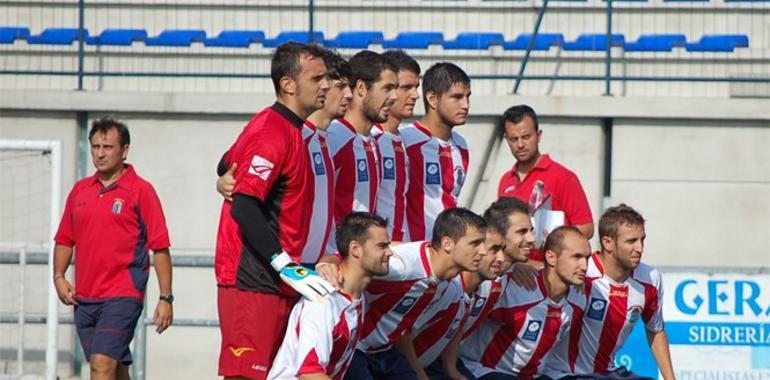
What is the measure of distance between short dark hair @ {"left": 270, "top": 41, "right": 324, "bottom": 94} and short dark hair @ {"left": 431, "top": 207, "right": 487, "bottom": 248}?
43.0 inches

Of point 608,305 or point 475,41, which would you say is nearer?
point 608,305

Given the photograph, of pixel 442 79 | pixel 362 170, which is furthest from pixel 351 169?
pixel 442 79

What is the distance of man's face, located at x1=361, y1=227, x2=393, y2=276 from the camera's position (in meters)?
6.41

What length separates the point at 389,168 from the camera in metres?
7.35

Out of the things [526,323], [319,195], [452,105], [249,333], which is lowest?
[526,323]

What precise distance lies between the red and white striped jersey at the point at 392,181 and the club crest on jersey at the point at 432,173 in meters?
0.23

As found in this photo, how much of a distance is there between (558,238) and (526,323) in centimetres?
49

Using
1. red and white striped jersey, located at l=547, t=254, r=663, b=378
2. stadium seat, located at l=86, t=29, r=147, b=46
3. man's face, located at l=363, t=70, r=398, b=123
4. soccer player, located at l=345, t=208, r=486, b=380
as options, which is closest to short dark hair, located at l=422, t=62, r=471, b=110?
man's face, located at l=363, t=70, r=398, b=123

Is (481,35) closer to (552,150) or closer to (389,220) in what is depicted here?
(552,150)

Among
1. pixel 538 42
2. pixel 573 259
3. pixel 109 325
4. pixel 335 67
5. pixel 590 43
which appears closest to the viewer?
pixel 335 67

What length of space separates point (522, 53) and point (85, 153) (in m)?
3.83

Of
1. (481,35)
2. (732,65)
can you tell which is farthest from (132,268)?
(732,65)

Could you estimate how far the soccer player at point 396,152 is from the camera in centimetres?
735

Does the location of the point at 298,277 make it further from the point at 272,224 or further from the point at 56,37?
the point at 56,37
